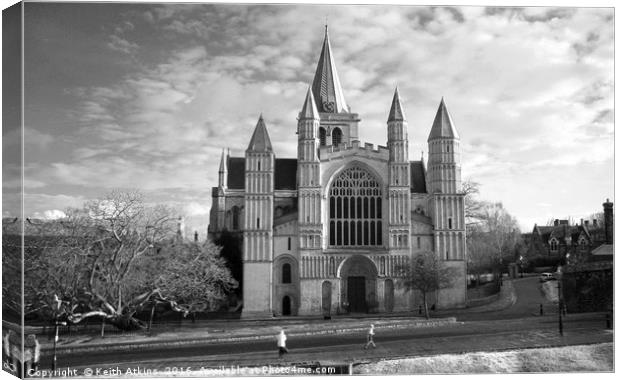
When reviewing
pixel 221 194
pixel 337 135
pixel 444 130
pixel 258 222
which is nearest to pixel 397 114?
pixel 444 130

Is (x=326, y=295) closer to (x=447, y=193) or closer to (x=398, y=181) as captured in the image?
(x=398, y=181)

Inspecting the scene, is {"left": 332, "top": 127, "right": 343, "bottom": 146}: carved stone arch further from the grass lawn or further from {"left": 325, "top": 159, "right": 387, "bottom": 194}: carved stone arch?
the grass lawn

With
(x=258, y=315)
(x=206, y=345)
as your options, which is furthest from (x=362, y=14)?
(x=258, y=315)

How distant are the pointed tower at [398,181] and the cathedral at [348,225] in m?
0.06

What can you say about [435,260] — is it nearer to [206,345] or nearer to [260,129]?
[260,129]

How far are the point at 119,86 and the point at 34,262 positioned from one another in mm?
7428

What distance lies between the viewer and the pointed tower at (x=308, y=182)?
132ft

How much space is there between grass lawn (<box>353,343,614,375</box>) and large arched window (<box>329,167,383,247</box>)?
2029cm

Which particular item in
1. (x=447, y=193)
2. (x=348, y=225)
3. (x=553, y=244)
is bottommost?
(x=553, y=244)

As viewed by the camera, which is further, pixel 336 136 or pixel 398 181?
pixel 336 136

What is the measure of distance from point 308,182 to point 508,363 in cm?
2236

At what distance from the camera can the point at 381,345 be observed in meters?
23.3

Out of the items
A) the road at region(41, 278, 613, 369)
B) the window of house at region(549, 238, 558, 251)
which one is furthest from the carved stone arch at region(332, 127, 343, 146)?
the road at region(41, 278, 613, 369)

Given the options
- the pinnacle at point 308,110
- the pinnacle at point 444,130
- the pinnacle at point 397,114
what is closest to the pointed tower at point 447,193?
the pinnacle at point 444,130
